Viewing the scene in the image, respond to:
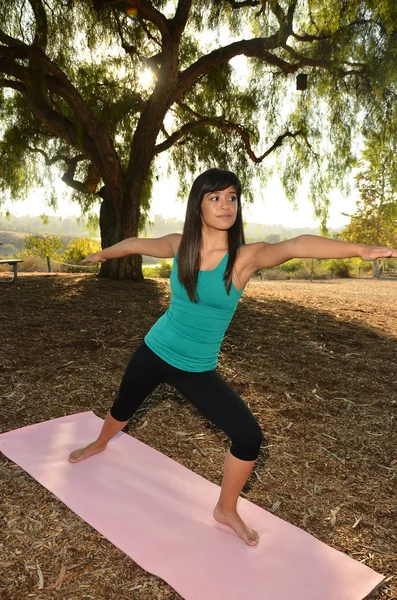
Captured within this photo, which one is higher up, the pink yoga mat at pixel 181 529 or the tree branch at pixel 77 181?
Result: the tree branch at pixel 77 181

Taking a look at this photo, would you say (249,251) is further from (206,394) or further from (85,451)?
(85,451)

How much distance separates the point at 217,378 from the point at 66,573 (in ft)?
3.45

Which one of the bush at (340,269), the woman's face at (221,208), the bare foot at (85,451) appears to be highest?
the woman's face at (221,208)

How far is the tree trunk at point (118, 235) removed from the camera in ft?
32.5

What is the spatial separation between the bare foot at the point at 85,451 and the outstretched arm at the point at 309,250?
1597 millimetres

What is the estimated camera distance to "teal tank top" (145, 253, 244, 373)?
2240 mm

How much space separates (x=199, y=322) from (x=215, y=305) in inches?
4.3

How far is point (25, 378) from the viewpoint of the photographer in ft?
14.0

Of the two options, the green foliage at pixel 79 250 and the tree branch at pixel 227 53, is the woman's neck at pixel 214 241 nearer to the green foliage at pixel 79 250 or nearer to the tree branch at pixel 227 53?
the tree branch at pixel 227 53

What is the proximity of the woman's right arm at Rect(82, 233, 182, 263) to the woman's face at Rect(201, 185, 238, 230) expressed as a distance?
333 millimetres

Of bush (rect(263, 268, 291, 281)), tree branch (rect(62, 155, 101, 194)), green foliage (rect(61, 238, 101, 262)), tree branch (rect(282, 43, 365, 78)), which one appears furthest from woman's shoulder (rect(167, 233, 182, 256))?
green foliage (rect(61, 238, 101, 262))

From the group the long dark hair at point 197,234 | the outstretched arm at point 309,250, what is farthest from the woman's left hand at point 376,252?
the long dark hair at point 197,234

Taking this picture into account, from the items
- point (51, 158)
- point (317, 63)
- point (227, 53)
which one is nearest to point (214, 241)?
point (227, 53)

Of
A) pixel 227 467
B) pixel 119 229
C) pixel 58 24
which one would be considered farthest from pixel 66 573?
pixel 58 24
